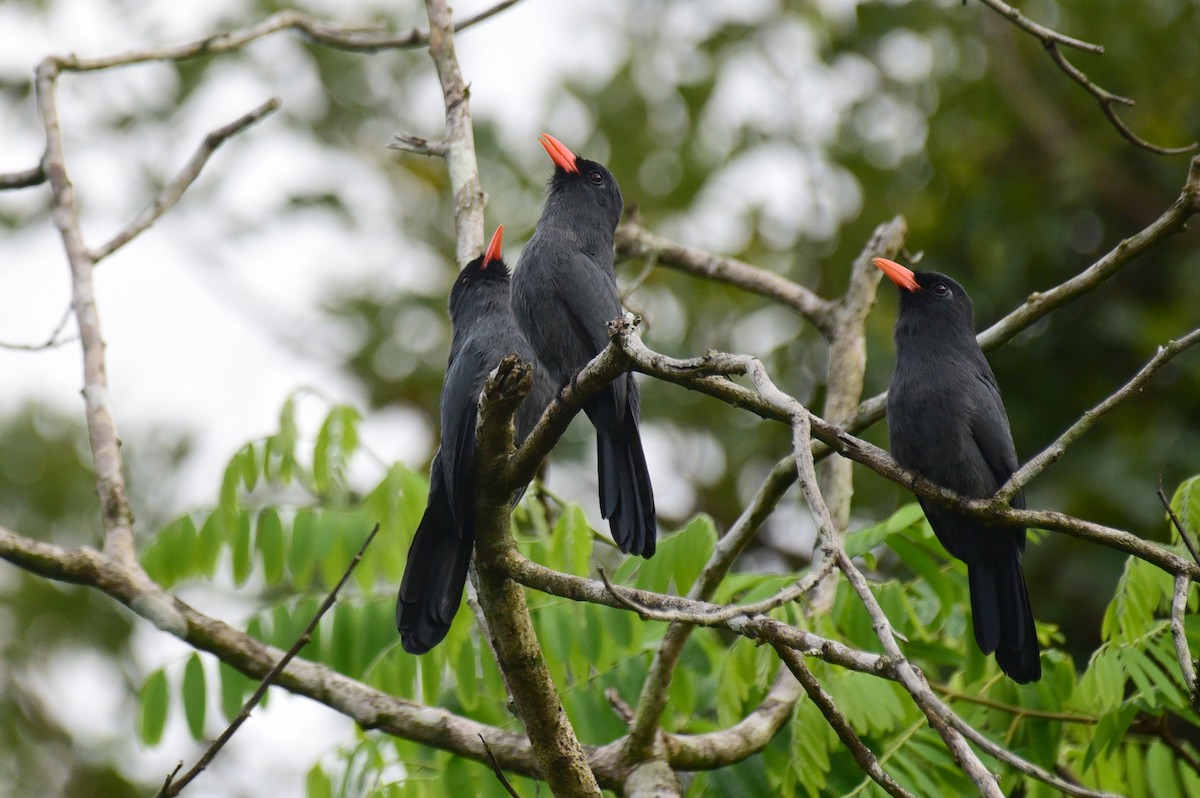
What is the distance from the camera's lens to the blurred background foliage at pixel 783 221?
26.9 feet

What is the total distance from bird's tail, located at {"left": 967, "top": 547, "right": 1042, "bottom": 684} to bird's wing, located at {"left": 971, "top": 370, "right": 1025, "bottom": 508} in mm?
335

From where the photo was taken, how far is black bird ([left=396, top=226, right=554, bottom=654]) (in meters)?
3.43

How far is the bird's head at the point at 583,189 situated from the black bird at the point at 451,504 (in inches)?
38.7

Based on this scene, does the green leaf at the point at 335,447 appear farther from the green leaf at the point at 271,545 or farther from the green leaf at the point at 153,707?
the green leaf at the point at 153,707

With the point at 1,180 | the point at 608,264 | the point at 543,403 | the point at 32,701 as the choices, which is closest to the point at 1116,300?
the point at 608,264

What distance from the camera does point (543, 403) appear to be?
4.29 metres

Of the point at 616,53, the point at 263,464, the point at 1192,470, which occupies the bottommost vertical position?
the point at 1192,470

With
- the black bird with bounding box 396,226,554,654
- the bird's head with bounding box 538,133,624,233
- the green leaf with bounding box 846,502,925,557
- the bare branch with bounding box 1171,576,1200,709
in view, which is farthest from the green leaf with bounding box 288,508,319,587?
the bare branch with bounding box 1171,576,1200,709

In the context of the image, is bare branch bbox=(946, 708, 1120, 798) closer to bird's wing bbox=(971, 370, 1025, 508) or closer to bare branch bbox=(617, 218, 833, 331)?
bird's wing bbox=(971, 370, 1025, 508)

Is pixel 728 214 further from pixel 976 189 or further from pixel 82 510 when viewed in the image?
pixel 82 510

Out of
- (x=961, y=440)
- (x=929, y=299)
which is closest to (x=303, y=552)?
(x=961, y=440)

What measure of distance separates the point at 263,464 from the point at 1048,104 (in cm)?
736

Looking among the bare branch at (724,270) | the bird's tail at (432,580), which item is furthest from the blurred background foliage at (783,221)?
the bird's tail at (432,580)

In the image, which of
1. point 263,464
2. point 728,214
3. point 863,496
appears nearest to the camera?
point 263,464
